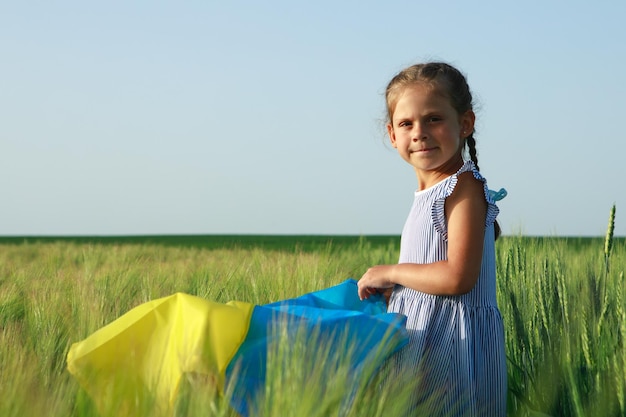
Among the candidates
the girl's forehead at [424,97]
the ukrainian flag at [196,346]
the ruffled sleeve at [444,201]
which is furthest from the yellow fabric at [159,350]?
the girl's forehead at [424,97]

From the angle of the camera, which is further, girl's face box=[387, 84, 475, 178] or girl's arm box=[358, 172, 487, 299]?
girl's face box=[387, 84, 475, 178]

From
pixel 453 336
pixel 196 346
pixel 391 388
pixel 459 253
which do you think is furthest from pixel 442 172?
pixel 196 346

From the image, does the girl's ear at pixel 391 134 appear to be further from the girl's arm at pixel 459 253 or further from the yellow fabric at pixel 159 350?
the yellow fabric at pixel 159 350

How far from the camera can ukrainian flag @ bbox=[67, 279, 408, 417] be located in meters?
1.37

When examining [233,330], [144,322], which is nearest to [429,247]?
[233,330]

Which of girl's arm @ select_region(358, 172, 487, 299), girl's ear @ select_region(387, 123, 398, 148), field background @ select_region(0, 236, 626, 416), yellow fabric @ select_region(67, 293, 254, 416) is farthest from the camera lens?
girl's ear @ select_region(387, 123, 398, 148)

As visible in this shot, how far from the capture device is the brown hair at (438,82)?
1.80m

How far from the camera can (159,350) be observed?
148 centimetres

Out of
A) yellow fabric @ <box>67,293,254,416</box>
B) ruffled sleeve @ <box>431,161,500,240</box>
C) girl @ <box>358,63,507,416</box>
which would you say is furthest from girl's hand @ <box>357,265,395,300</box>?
yellow fabric @ <box>67,293,254,416</box>

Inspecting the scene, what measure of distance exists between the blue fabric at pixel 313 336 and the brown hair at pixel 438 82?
1.75 ft

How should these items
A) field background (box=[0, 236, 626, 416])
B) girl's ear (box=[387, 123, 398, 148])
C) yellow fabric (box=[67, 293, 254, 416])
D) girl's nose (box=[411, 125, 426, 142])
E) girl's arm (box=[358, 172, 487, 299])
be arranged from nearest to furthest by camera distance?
field background (box=[0, 236, 626, 416]) < yellow fabric (box=[67, 293, 254, 416]) < girl's arm (box=[358, 172, 487, 299]) < girl's nose (box=[411, 125, 426, 142]) < girl's ear (box=[387, 123, 398, 148])

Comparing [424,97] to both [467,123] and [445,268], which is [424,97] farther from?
[445,268]

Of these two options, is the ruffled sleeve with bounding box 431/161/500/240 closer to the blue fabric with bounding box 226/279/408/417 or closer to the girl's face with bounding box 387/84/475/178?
the girl's face with bounding box 387/84/475/178

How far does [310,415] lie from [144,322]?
1.65 ft
